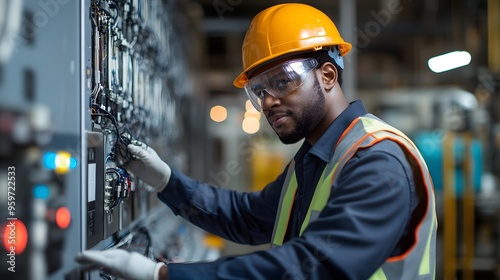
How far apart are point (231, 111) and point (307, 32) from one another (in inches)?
204

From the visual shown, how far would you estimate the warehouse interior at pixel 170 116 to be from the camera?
1693mm

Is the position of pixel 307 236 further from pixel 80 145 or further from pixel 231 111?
pixel 231 111

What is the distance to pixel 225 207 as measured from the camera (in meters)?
2.60

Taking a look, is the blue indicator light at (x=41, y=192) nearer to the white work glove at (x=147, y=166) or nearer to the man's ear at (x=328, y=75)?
the white work glove at (x=147, y=166)

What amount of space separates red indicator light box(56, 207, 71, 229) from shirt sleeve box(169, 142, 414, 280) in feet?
1.12

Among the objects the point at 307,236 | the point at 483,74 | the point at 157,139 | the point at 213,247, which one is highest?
the point at 483,74

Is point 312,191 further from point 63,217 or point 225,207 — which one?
point 63,217

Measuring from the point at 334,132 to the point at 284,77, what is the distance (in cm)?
28

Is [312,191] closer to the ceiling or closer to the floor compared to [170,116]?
closer to the floor

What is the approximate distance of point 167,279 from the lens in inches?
64.4

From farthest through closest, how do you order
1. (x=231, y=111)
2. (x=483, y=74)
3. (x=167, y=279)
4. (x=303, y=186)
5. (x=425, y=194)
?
(x=231, y=111), (x=483, y=74), (x=303, y=186), (x=425, y=194), (x=167, y=279)

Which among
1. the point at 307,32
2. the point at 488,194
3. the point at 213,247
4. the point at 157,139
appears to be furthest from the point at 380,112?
the point at 307,32

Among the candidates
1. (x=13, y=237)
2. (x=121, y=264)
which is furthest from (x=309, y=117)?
(x=13, y=237)

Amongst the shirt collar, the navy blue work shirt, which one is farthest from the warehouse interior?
the shirt collar
